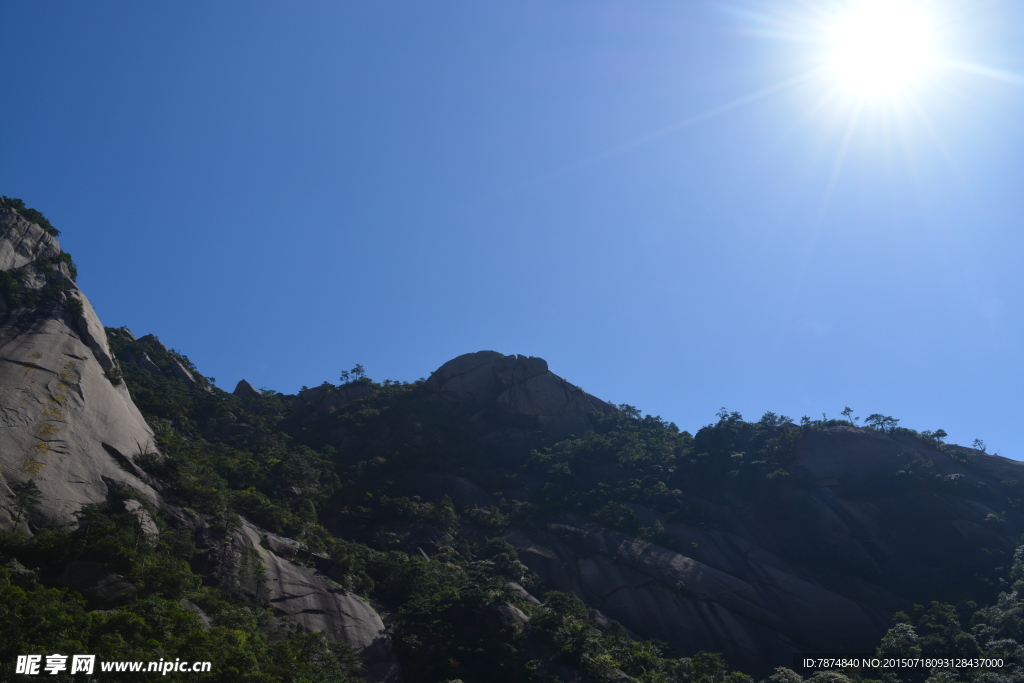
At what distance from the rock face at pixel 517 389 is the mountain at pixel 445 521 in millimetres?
545

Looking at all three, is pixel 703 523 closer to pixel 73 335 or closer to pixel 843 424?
pixel 843 424

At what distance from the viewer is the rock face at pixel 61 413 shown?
2856 cm

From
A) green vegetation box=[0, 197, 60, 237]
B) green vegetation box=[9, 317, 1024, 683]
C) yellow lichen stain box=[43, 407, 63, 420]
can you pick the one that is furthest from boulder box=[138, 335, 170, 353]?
yellow lichen stain box=[43, 407, 63, 420]

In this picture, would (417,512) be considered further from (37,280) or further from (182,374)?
(182,374)

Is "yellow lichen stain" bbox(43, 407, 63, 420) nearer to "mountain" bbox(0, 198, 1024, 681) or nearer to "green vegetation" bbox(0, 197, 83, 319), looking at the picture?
"mountain" bbox(0, 198, 1024, 681)

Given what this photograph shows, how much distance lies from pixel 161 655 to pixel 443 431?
49.1 metres

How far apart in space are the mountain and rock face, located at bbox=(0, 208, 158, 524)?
149 mm

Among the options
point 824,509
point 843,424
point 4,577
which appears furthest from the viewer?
point 843,424

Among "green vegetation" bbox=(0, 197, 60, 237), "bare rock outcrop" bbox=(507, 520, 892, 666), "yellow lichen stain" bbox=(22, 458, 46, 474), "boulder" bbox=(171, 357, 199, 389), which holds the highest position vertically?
"green vegetation" bbox=(0, 197, 60, 237)

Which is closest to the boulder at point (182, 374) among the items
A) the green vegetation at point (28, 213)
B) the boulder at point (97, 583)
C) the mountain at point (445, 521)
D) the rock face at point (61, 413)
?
the mountain at point (445, 521)

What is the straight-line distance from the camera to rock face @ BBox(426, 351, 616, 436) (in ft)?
240

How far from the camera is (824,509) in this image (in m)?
51.0

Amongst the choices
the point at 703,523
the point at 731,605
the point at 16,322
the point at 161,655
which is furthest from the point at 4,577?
the point at 703,523

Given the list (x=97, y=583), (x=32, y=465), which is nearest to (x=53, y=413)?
(x=32, y=465)
